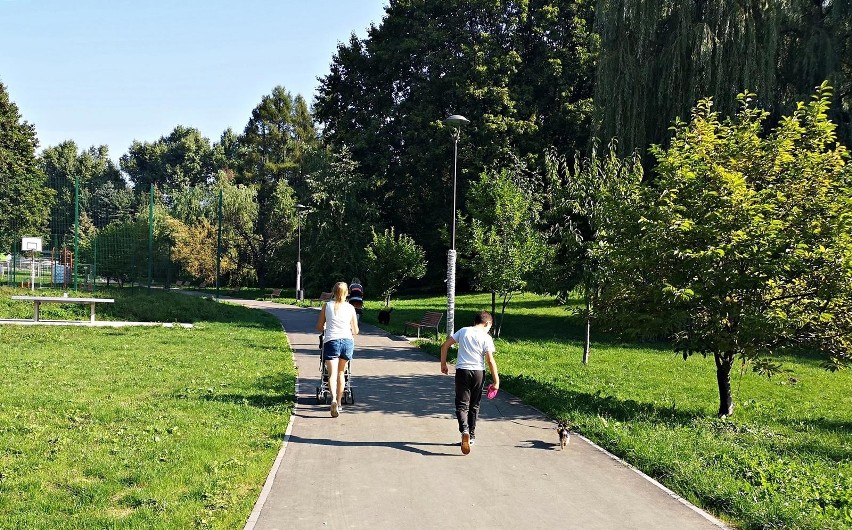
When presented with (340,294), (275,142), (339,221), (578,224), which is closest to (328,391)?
(340,294)

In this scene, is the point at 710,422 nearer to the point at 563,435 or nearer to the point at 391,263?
the point at 563,435

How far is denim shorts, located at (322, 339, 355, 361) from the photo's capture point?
9094 millimetres

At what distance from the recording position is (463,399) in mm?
7531

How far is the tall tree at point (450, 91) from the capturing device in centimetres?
3425

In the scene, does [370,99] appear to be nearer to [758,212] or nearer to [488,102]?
[488,102]

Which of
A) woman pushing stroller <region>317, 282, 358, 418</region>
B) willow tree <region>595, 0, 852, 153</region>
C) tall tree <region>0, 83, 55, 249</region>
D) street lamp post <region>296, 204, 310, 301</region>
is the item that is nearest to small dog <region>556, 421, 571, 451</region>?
woman pushing stroller <region>317, 282, 358, 418</region>

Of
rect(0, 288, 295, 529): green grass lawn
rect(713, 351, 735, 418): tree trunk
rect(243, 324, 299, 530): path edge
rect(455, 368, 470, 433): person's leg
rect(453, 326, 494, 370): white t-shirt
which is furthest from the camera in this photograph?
rect(713, 351, 735, 418): tree trunk

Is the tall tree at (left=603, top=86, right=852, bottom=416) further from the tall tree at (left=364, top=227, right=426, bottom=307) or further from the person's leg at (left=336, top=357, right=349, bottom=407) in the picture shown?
the tall tree at (left=364, top=227, right=426, bottom=307)

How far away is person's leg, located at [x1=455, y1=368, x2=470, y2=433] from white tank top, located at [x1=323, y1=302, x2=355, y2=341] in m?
2.17

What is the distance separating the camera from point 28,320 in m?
21.5

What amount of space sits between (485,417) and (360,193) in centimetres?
3698

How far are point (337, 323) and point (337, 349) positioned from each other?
13.9 inches

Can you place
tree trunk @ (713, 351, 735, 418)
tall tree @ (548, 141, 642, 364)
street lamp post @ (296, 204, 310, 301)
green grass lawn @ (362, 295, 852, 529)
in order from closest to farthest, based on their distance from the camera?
1. green grass lawn @ (362, 295, 852, 529)
2. tree trunk @ (713, 351, 735, 418)
3. tall tree @ (548, 141, 642, 364)
4. street lamp post @ (296, 204, 310, 301)

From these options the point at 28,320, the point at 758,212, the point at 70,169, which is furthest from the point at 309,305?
the point at 70,169
